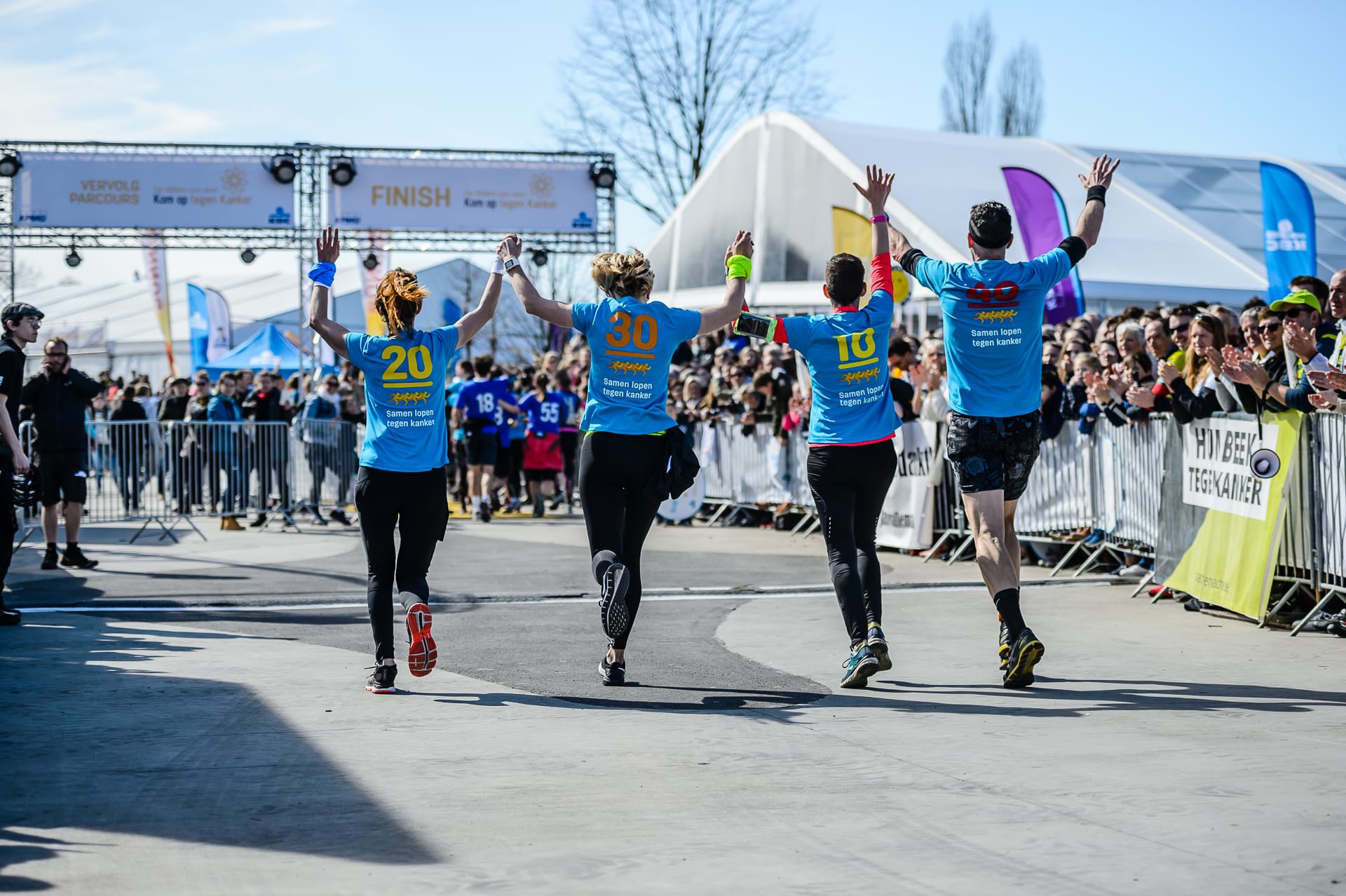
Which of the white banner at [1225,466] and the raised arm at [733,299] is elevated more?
the raised arm at [733,299]

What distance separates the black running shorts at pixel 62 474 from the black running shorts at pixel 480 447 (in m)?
7.67

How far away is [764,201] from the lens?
3566 centimetres

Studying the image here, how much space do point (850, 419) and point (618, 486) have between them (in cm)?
113

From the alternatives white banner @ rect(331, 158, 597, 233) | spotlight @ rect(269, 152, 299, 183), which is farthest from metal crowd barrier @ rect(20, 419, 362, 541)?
spotlight @ rect(269, 152, 299, 183)

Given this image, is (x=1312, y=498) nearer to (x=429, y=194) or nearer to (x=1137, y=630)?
(x=1137, y=630)

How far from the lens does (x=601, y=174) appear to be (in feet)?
88.4

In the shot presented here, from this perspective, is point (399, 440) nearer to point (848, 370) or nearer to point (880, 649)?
point (848, 370)

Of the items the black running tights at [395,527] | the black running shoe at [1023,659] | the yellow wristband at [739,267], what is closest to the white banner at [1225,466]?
the black running shoe at [1023,659]

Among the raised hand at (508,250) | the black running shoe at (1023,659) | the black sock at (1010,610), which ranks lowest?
the black running shoe at (1023,659)

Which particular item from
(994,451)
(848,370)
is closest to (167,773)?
(848,370)

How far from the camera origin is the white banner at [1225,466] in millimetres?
8523

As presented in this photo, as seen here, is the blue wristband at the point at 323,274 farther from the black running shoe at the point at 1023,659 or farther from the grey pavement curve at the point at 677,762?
the black running shoe at the point at 1023,659

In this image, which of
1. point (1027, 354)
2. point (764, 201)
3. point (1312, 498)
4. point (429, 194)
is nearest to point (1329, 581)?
point (1312, 498)

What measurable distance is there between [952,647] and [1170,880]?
14.1ft
